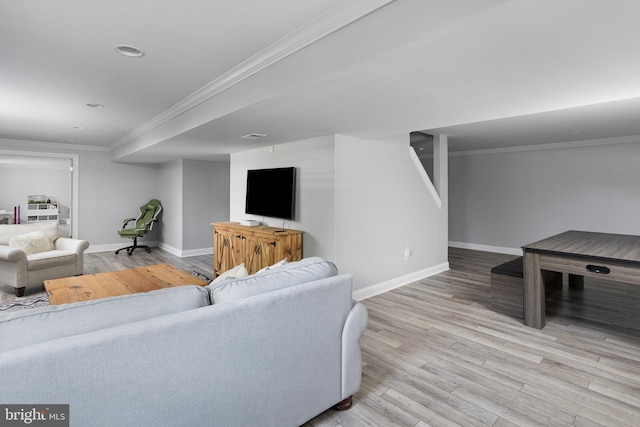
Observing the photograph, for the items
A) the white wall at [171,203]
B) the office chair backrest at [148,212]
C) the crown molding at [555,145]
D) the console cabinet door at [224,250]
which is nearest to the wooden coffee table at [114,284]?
the console cabinet door at [224,250]

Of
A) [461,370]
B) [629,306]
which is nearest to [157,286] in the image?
[461,370]

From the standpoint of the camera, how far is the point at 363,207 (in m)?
3.96

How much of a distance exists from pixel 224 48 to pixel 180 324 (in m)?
1.81

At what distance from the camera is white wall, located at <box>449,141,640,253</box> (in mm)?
5289

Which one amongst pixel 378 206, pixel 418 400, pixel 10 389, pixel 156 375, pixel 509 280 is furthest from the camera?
pixel 378 206

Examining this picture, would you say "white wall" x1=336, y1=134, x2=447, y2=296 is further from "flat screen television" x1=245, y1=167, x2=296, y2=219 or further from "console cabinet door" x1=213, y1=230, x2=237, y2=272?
"console cabinet door" x1=213, y1=230, x2=237, y2=272

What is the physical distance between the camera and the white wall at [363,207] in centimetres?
373

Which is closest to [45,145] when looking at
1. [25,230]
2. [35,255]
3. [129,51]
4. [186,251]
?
[25,230]

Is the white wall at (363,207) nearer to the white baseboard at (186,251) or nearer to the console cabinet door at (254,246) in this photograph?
the console cabinet door at (254,246)

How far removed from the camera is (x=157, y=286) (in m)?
2.75

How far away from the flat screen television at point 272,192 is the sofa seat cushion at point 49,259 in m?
2.46

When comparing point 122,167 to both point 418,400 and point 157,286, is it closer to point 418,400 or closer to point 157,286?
point 157,286

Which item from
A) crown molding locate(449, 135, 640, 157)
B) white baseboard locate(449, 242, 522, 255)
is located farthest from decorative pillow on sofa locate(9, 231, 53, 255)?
crown molding locate(449, 135, 640, 157)

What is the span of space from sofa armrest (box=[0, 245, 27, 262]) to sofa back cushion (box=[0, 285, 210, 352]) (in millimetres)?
3742
